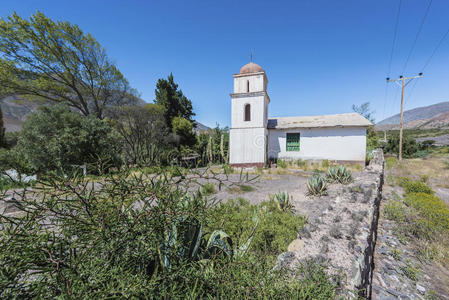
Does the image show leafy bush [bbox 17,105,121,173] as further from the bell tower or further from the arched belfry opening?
the arched belfry opening

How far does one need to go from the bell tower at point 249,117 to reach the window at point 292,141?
2229 millimetres

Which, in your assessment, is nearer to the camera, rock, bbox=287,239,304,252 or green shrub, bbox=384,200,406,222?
rock, bbox=287,239,304,252

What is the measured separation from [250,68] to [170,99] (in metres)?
9.89

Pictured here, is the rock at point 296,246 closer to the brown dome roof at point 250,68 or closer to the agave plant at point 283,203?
the agave plant at point 283,203

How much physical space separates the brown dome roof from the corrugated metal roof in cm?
445

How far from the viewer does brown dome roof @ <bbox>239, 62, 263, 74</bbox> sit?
12637mm

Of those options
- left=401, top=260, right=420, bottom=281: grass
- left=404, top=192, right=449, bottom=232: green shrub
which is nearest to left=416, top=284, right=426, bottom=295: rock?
left=401, top=260, right=420, bottom=281: grass

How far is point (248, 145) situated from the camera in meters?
13.2

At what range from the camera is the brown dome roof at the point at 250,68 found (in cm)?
1264

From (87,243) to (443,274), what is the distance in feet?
14.8

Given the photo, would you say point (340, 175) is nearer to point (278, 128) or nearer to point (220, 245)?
point (278, 128)

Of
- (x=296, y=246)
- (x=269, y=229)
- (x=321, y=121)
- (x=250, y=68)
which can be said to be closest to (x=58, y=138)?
(x=269, y=229)

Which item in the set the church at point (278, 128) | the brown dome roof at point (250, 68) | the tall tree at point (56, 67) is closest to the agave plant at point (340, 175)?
the church at point (278, 128)

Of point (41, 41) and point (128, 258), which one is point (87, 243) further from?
point (41, 41)
